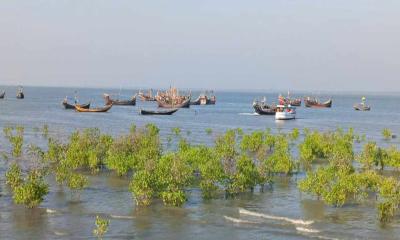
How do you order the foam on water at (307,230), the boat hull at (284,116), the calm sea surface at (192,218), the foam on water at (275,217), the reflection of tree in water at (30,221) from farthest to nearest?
the boat hull at (284,116)
the foam on water at (275,217)
the foam on water at (307,230)
the calm sea surface at (192,218)
the reflection of tree in water at (30,221)

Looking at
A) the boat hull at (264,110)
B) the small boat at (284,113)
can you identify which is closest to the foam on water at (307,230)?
the small boat at (284,113)

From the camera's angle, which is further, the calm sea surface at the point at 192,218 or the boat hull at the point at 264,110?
the boat hull at the point at 264,110

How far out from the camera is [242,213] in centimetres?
2228

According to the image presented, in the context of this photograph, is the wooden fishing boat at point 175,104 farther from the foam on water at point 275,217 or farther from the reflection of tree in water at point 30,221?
the reflection of tree in water at point 30,221

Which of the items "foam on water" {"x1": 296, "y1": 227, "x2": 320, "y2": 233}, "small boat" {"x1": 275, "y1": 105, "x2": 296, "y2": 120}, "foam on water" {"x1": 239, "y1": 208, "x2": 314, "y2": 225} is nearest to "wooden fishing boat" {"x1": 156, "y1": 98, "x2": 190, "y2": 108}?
"small boat" {"x1": 275, "y1": 105, "x2": 296, "y2": 120}

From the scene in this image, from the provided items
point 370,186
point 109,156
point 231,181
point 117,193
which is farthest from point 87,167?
point 370,186

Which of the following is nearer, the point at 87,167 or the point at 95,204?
the point at 95,204

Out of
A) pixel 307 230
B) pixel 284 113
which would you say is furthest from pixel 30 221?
pixel 284 113

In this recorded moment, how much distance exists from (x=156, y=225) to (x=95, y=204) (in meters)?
4.24

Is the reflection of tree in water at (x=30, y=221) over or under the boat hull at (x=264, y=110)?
under

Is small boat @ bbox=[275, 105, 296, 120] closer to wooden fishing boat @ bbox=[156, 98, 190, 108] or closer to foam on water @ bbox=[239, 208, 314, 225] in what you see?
wooden fishing boat @ bbox=[156, 98, 190, 108]

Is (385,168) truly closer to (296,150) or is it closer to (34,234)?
(296,150)

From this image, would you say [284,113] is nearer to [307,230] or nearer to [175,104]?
[175,104]

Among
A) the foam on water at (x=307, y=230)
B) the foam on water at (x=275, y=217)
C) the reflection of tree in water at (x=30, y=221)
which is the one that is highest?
the foam on water at (x=275, y=217)
